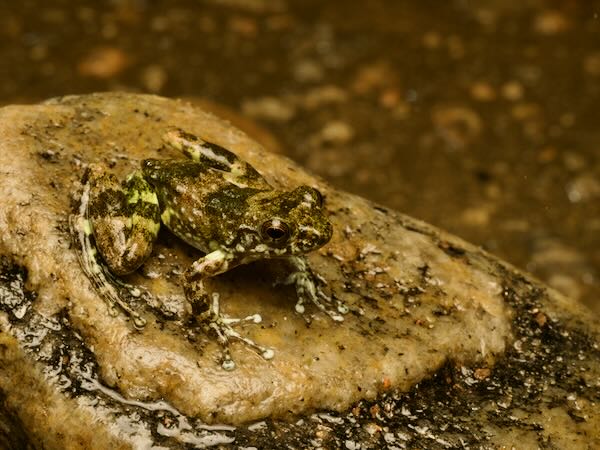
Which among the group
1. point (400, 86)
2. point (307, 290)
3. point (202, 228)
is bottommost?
point (400, 86)

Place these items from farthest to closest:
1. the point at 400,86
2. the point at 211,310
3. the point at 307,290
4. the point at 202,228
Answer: the point at 400,86
the point at 307,290
the point at 202,228
the point at 211,310

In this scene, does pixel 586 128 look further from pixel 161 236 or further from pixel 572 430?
pixel 161 236

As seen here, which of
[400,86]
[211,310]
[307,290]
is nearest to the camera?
[211,310]

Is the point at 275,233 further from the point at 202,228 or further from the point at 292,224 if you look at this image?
the point at 202,228

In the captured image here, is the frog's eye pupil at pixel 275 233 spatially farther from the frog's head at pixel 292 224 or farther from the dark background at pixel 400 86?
the dark background at pixel 400 86

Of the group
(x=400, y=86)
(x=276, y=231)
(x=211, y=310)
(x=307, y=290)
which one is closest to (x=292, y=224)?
(x=276, y=231)

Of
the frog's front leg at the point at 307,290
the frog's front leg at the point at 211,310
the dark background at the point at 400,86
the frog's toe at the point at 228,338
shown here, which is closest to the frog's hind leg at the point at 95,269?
the frog's front leg at the point at 211,310

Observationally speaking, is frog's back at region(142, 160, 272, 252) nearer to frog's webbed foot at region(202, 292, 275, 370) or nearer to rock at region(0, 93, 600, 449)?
rock at region(0, 93, 600, 449)
